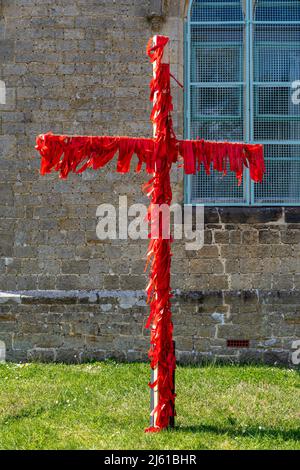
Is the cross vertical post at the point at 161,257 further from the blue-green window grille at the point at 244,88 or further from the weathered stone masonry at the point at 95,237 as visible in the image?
the blue-green window grille at the point at 244,88

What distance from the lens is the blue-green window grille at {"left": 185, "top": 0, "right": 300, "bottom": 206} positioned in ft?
25.8

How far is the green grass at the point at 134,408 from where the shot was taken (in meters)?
4.57

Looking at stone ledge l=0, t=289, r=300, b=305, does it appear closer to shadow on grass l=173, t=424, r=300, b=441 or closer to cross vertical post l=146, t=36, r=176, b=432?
shadow on grass l=173, t=424, r=300, b=441

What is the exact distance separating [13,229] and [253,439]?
Result: 4.35 metres

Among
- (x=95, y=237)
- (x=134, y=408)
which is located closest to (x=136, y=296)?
(x=95, y=237)

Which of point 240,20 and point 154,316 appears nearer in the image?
point 154,316

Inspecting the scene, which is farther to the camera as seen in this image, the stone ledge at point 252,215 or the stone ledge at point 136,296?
the stone ledge at point 252,215

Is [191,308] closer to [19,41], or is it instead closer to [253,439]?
[253,439]

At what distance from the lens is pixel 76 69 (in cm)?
781

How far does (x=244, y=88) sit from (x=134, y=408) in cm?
440

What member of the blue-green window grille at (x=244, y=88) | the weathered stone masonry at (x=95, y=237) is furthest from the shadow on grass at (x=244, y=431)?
the blue-green window grille at (x=244, y=88)

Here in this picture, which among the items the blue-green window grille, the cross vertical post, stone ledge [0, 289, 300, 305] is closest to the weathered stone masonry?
stone ledge [0, 289, 300, 305]

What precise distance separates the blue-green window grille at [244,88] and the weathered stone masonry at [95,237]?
249mm
